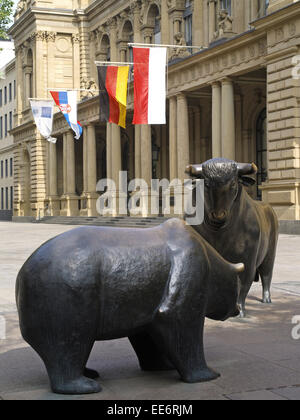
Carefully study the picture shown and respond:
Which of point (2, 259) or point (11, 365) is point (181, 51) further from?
point (11, 365)

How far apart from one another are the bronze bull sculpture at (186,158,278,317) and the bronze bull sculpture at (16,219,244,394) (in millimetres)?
998

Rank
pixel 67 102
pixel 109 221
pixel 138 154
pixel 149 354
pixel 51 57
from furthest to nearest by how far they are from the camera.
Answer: pixel 51 57 → pixel 138 154 → pixel 109 221 → pixel 67 102 → pixel 149 354

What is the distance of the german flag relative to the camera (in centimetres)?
2645

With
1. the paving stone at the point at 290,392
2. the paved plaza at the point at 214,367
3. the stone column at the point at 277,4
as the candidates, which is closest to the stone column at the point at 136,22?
the stone column at the point at 277,4

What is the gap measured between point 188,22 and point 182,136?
8866mm

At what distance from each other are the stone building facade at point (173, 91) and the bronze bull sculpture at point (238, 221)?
17716mm

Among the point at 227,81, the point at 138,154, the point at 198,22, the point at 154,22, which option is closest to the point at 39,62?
the point at 154,22

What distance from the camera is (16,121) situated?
2539 inches

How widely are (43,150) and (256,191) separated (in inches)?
→ 1092

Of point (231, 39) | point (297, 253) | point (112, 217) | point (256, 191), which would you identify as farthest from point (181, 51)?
point (297, 253)

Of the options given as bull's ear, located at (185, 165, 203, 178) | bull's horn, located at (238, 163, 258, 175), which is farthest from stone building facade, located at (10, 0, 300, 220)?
bull's ear, located at (185, 165, 203, 178)

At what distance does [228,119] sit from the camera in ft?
104

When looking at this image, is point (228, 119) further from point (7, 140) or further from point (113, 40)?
point (7, 140)
